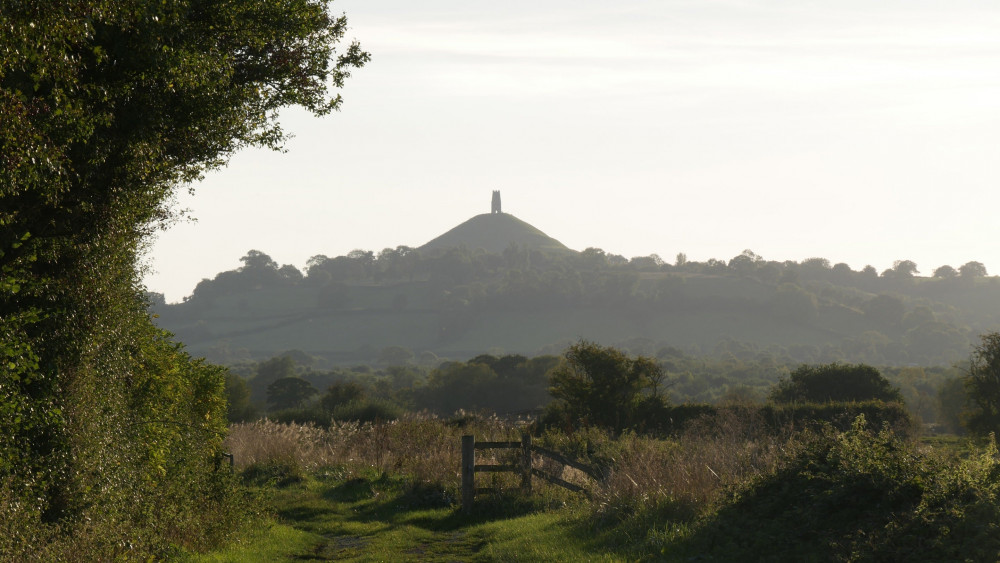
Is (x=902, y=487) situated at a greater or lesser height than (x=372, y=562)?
greater

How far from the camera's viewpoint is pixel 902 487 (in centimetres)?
1123

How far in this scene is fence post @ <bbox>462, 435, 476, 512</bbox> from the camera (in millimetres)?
19422

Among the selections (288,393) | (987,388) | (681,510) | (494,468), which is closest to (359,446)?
(494,468)

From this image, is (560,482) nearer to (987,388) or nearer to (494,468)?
(494,468)

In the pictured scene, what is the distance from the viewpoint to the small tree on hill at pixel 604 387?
39.0 metres

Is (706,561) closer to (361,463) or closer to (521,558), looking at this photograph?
(521,558)

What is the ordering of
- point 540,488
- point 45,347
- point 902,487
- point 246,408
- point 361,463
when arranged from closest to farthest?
1. point 45,347
2. point 902,487
3. point 540,488
4. point 361,463
5. point 246,408

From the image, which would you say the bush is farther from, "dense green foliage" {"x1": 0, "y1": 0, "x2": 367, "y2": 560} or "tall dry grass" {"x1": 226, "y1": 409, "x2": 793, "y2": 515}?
"dense green foliage" {"x1": 0, "y1": 0, "x2": 367, "y2": 560}

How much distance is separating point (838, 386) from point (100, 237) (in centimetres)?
4745

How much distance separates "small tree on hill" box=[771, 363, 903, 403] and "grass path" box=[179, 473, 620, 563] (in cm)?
3316

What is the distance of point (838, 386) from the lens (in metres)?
50.9

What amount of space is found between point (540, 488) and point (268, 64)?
11008mm

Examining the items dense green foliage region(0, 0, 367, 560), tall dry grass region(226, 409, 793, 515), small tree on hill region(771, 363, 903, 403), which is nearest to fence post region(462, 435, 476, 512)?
tall dry grass region(226, 409, 793, 515)

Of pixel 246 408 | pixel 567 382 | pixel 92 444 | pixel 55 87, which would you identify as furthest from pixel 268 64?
pixel 246 408
